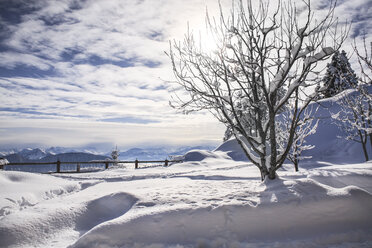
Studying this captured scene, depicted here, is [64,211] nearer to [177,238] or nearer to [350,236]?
[177,238]

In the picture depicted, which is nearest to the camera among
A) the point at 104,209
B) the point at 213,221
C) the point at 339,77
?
the point at 213,221

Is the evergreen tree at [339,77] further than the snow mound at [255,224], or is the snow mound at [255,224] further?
the evergreen tree at [339,77]

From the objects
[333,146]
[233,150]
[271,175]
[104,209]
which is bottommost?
[104,209]

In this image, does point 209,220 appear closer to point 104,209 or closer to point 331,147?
point 104,209

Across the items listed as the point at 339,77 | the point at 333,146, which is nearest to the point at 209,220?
the point at 333,146

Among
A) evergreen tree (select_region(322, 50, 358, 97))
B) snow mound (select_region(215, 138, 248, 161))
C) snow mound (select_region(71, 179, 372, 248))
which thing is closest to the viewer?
snow mound (select_region(71, 179, 372, 248))

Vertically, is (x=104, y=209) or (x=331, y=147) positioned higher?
(x=331, y=147)

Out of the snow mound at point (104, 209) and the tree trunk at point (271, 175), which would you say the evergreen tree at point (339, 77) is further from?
the snow mound at point (104, 209)

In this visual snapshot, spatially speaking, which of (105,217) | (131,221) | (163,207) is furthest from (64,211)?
(163,207)

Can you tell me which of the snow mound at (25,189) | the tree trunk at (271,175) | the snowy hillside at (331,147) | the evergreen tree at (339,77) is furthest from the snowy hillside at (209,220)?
the snowy hillside at (331,147)

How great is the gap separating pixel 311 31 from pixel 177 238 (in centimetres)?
502

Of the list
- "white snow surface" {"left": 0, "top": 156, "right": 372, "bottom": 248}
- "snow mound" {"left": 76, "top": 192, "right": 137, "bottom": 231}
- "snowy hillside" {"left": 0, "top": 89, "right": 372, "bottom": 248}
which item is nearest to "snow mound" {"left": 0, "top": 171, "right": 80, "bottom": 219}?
"snowy hillside" {"left": 0, "top": 89, "right": 372, "bottom": 248}

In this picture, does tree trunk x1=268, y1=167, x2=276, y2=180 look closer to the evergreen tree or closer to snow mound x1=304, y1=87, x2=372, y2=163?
the evergreen tree

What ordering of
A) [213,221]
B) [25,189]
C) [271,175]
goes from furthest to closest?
[25,189]
[271,175]
[213,221]
